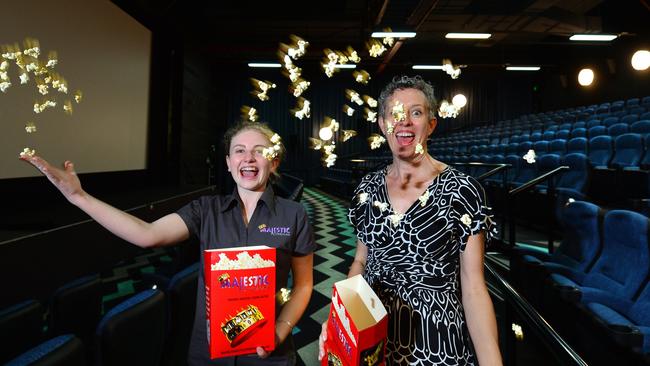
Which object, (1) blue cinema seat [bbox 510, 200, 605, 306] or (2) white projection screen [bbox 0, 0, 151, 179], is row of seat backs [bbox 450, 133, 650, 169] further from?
(2) white projection screen [bbox 0, 0, 151, 179]

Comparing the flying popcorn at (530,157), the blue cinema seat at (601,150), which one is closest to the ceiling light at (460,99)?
the flying popcorn at (530,157)

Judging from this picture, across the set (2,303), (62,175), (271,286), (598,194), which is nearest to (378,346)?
(271,286)

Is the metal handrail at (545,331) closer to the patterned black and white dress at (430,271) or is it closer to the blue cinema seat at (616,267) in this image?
the patterned black and white dress at (430,271)

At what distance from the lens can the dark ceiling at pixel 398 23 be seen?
9391 millimetres

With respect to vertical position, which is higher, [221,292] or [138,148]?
[138,148]

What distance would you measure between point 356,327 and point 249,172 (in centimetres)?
67

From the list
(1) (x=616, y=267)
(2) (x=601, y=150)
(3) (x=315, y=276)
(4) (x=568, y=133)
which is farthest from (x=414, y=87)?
(4) (x=568, y=133)

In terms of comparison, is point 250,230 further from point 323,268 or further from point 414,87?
point 323,268

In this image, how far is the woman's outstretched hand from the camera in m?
0.87

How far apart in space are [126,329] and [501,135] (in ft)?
32.2

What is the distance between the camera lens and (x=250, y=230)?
108 centimetres

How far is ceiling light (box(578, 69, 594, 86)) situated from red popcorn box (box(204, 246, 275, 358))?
14.5m

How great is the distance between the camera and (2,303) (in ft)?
6.75

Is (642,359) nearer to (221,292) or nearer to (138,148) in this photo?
(221,292)
